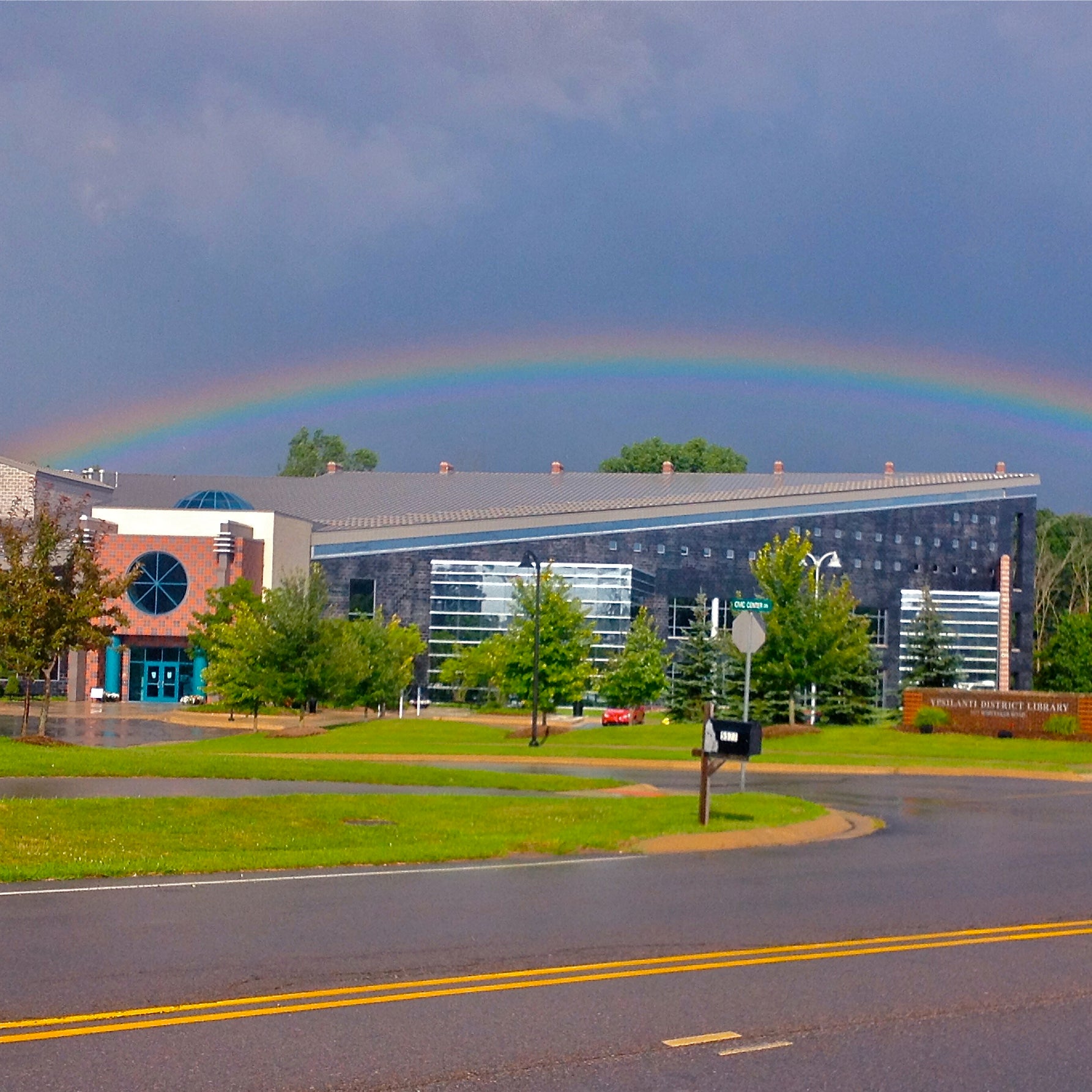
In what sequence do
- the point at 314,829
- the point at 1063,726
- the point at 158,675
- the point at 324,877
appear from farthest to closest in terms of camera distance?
the point at 158,675
the point at 1063,726
the point at 314,829
the point at 324,877

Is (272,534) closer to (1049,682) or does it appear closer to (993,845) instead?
(1049,682)

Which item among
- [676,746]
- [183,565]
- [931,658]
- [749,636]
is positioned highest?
[183,565]

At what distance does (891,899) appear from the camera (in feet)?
42.5

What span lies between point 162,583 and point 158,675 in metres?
5.24


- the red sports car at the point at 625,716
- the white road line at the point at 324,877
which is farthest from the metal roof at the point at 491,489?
the white road line at the point at 324,877

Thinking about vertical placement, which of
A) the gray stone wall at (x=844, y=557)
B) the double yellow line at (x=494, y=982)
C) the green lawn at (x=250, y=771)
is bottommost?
the green lawn at (x=250, y=771)

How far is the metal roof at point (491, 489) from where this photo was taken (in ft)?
271

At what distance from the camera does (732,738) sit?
1844 centimetres

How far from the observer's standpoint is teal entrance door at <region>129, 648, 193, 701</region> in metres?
76.2

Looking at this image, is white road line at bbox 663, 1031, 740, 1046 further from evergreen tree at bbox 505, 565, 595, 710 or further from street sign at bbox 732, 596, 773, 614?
evergreen tree at bbox 505, 565, 595, 710

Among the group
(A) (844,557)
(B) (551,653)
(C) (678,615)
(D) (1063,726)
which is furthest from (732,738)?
(A) (844,557)

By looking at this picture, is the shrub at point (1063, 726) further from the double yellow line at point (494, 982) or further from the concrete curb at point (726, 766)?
the double yellow line at point (494, 982)

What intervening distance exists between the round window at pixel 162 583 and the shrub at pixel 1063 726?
151 ft

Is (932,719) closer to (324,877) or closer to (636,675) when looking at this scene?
(636,675)
